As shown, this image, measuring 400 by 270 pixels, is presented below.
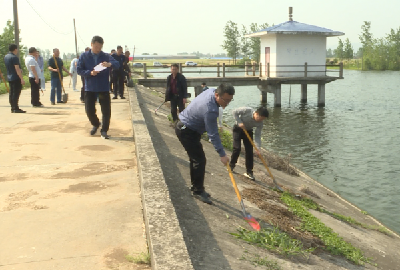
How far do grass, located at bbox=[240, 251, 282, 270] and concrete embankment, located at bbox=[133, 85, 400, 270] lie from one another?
75mm

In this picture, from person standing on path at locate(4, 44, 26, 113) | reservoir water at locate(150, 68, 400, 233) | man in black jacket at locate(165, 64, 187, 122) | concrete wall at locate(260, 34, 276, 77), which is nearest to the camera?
man in black jacket at locate(165, 64, 187, 122)

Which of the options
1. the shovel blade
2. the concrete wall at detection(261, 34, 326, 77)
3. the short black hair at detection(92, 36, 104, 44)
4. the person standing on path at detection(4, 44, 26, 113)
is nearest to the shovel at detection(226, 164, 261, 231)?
the shovel blade

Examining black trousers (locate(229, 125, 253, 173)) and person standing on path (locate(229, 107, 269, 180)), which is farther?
black trousers (locate(229, 125, 253, 173))

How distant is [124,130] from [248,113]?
2.83 metres

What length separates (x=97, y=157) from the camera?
7.27 m

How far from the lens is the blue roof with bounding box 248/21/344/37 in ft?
100

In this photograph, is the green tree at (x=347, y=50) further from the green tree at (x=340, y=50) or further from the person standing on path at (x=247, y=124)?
the person standing on path at (x=247, y=124)

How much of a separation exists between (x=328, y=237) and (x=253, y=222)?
159 cm

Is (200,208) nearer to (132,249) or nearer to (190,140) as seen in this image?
(190,140)

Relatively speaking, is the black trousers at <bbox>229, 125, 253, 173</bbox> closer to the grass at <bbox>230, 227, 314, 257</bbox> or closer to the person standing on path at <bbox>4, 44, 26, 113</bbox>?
the grass at <bbox>230, 227, 314, 257</bbox>

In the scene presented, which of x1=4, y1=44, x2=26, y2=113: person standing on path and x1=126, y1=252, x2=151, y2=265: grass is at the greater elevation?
x1=4, y1=44, x2=26, y2=113: person standing on path

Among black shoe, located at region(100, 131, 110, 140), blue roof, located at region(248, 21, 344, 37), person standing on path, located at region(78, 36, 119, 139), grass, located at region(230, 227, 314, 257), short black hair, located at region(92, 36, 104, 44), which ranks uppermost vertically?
blue roof, located at region(248, 21, 344, 37)

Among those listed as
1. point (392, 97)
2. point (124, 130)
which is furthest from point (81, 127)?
point (392, 97)

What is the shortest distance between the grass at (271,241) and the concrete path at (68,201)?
4.17 ft
